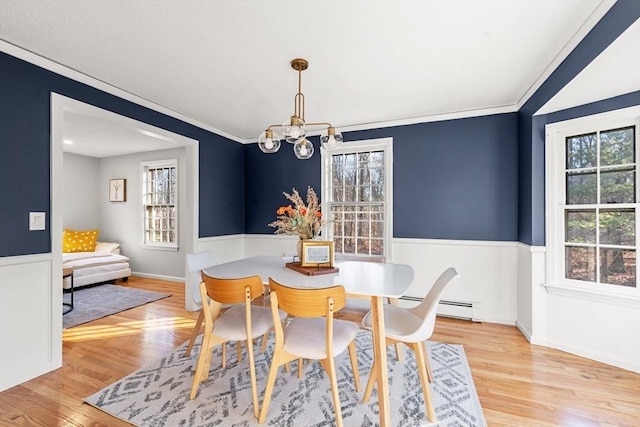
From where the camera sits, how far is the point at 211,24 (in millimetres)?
1882

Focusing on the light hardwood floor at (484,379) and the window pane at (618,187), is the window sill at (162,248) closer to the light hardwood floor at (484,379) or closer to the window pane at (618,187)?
the light hardwood floor at (484,379)

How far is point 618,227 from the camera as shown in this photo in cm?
245

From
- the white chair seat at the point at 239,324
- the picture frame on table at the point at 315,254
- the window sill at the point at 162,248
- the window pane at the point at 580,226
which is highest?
the window pane at the point at 580,226

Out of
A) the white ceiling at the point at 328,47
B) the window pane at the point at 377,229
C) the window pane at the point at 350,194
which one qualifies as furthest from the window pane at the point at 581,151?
the window pane at the point at 350,194

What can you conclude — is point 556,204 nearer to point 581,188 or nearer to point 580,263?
point 581,188

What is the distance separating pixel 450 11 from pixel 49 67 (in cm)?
296

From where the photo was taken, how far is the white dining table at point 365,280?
1.66 metres

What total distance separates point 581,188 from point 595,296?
3.09 ft

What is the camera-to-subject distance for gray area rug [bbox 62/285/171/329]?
3523mm

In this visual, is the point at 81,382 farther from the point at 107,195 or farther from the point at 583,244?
the point at 107,195

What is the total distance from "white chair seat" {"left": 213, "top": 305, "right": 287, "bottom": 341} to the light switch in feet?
5.20

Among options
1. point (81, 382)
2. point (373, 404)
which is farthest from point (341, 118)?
point (81, 382)

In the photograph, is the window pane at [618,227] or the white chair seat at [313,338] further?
the window pane at [618,227]

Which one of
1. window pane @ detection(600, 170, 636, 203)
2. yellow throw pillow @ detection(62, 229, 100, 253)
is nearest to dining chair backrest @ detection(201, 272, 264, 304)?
window pane @ detection(600, 170, 636, 203)
